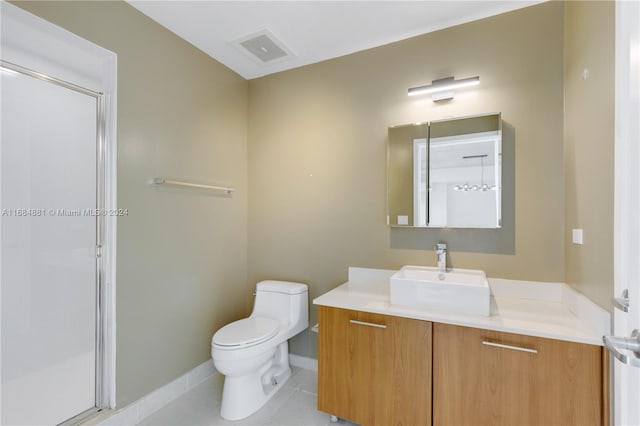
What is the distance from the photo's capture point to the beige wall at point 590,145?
3.73 ft

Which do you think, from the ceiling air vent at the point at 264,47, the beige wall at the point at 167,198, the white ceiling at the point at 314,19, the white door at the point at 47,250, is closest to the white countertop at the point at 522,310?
the beige wall at the point at 167,198

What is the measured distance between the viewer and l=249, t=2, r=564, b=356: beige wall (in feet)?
5.57

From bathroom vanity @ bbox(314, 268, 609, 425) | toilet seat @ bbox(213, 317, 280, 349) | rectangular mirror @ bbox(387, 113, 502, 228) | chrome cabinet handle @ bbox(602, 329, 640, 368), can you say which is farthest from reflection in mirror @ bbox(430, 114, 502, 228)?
toilet seat @ bbox(213, 317, 280, 349)

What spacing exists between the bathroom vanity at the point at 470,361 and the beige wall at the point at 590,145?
17 centimetres

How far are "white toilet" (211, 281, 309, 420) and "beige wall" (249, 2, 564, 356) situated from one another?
0.61ft

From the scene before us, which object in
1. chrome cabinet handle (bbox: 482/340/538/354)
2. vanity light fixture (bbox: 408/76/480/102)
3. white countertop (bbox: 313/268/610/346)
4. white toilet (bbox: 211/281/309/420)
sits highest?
vanity light fixture (bbox: 408/76/480/102)

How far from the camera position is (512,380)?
4.24ft

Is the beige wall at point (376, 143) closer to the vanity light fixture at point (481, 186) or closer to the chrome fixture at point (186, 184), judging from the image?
the vanity light fixture at point (481, 186)

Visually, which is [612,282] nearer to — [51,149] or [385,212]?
[385,212]

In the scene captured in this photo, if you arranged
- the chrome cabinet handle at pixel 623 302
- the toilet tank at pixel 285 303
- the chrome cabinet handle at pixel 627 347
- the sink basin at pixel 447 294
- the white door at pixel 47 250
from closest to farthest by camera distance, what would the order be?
the chrome cabinet handle at pixel 627 347
the chrome cabinet handle at pixel 623 302
the sink basin at pixel 447 294
the white door at pixel 47 250
the toilet tank at pixel 285 303

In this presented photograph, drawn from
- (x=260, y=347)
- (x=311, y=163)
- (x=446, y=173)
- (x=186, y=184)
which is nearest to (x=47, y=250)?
(x=186, y=184)

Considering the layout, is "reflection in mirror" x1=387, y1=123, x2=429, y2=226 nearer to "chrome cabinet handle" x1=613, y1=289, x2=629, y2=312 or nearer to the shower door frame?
"chrome cabinet handle" x1=613, y1=289, x2=629, y2=312

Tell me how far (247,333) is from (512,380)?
4.73 ft

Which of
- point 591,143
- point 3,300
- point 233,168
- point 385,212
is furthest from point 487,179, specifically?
point 3,300
